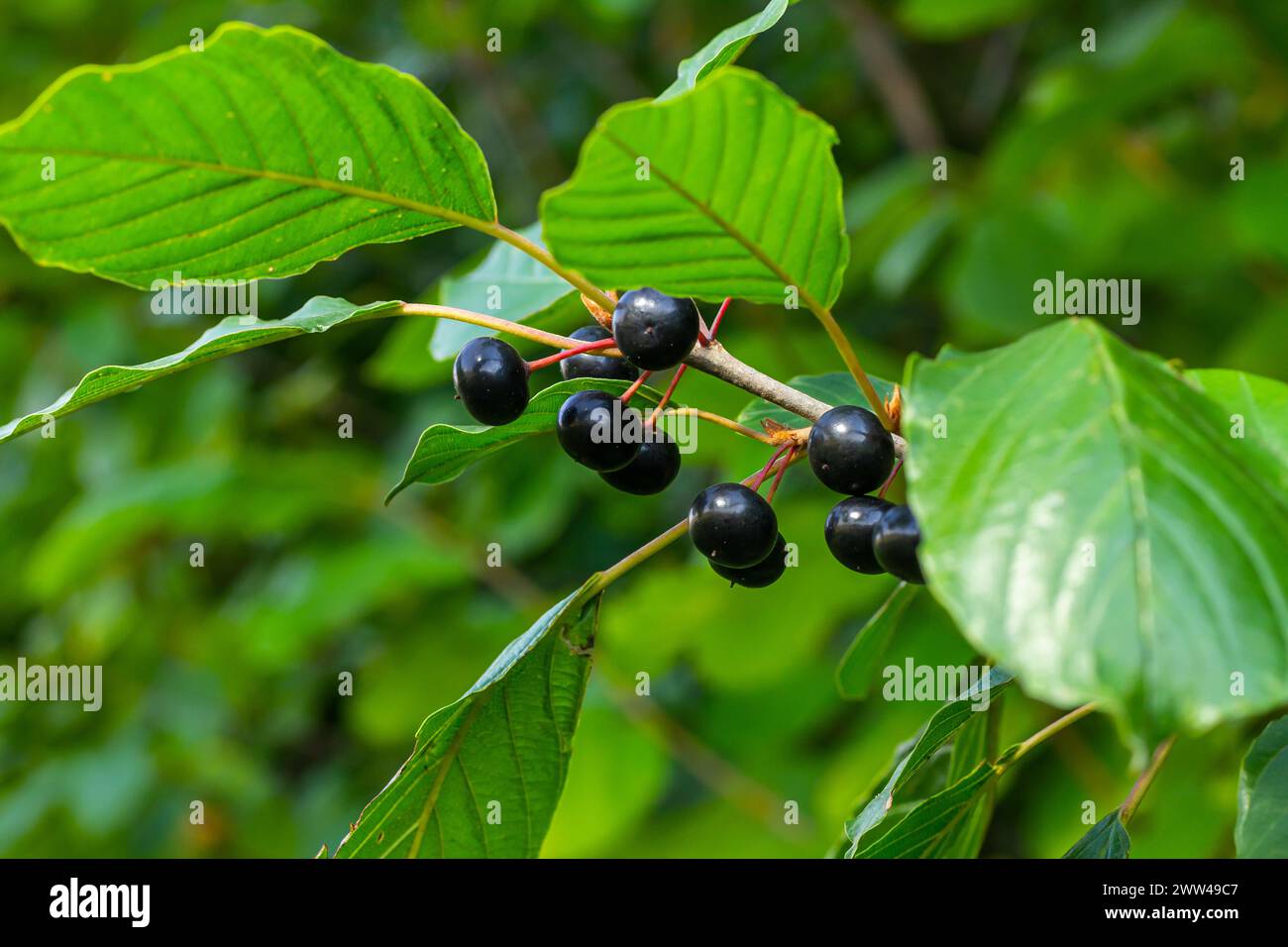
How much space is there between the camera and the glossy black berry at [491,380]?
934mm

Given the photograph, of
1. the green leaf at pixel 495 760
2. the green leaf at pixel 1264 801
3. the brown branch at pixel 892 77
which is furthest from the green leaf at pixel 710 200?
the brown branch at pixel 892 77

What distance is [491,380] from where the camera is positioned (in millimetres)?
933

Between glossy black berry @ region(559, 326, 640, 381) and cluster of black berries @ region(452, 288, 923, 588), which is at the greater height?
glossy black berry @ region(559, 326, 640, 381)

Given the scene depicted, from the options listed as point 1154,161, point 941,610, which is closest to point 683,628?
point 941,610

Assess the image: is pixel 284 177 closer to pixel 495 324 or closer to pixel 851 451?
pixel 495 324

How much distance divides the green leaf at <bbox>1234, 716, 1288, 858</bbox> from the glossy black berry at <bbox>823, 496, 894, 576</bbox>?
366 mm

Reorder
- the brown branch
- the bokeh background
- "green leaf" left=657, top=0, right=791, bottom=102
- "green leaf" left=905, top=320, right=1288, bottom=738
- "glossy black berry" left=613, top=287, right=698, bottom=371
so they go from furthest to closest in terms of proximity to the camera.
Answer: the brown branch
the bokeh background
"green leaf" left=657, top=0, right=791, bottom=102
"glossy black berry" left=613, top=287, right=698, bottom=371
"green leaf" left=905, top=320, right=1288, bottom=738

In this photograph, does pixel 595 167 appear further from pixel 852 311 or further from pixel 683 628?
pixel 852 311

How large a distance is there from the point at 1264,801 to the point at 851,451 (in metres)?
0.45

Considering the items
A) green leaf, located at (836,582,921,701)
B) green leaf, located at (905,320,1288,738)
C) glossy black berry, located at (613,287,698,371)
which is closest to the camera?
green leaf, located at (905,320,1288,738)

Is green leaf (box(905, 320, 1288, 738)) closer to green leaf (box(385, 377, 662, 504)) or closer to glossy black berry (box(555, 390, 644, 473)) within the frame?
glossy black berry (box(555, 390, 644, 473))

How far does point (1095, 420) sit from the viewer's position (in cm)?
64

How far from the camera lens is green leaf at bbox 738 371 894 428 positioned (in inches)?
41.5

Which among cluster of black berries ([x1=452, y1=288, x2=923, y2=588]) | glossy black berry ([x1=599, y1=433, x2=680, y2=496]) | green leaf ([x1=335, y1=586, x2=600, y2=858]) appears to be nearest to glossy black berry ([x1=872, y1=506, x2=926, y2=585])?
cluster of black berries ([x1=452, y1=288, x2=923, y2=588])
